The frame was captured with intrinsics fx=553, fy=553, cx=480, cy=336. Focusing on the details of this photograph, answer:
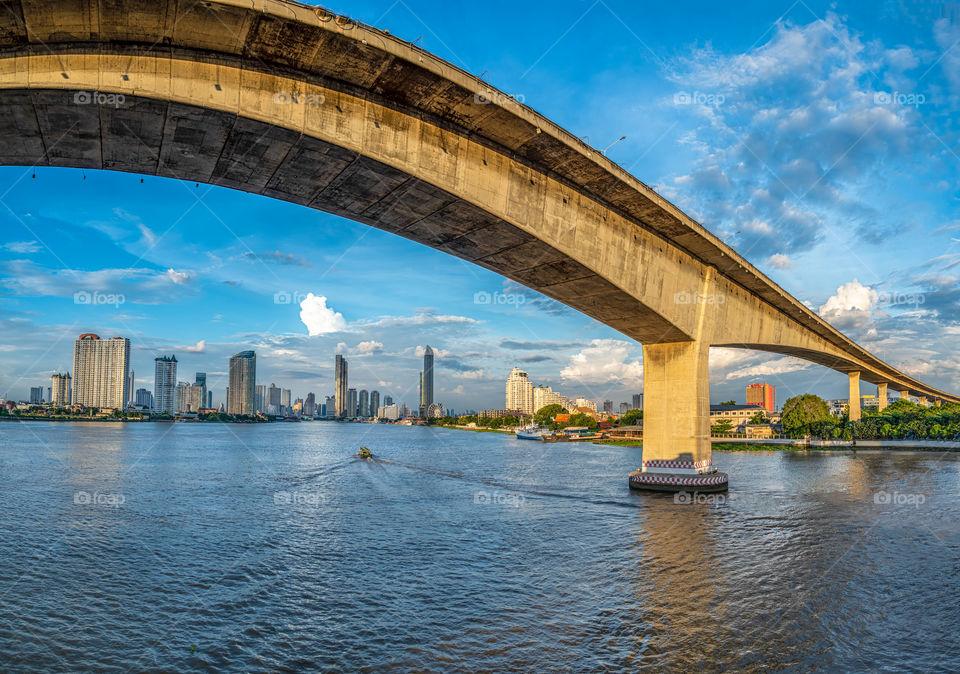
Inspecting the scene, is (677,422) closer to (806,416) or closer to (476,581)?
(476,581)

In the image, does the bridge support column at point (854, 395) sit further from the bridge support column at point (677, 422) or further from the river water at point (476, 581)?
the bridge support column at point (677, 422)

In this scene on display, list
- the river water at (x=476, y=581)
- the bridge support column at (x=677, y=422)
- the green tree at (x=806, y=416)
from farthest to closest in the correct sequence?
1. the green tree at (x=806, y=416)
2. the bridge support column at (x=677, y=422)
3. the river water at (x=476, y=581)

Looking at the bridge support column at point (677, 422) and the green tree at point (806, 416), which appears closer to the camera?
the bridge support column at point (677, 422)

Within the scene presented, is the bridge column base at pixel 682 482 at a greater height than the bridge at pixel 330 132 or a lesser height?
lesser

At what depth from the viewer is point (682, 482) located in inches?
1229

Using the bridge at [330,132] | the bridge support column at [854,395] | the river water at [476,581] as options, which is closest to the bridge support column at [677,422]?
the river water at [476,581]

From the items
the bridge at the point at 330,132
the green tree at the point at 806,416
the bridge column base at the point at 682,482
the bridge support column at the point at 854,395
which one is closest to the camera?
the bridge at the point at 330,132

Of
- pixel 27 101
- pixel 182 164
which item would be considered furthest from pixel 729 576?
pixel 27 101

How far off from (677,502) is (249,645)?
76.0 feet

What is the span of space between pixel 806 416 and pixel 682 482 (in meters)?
74.0

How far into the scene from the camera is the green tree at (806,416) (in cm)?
9131

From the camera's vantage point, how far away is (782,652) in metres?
10.7

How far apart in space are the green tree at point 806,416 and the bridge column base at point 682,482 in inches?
2796

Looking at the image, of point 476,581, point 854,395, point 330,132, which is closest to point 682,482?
point 476,581
